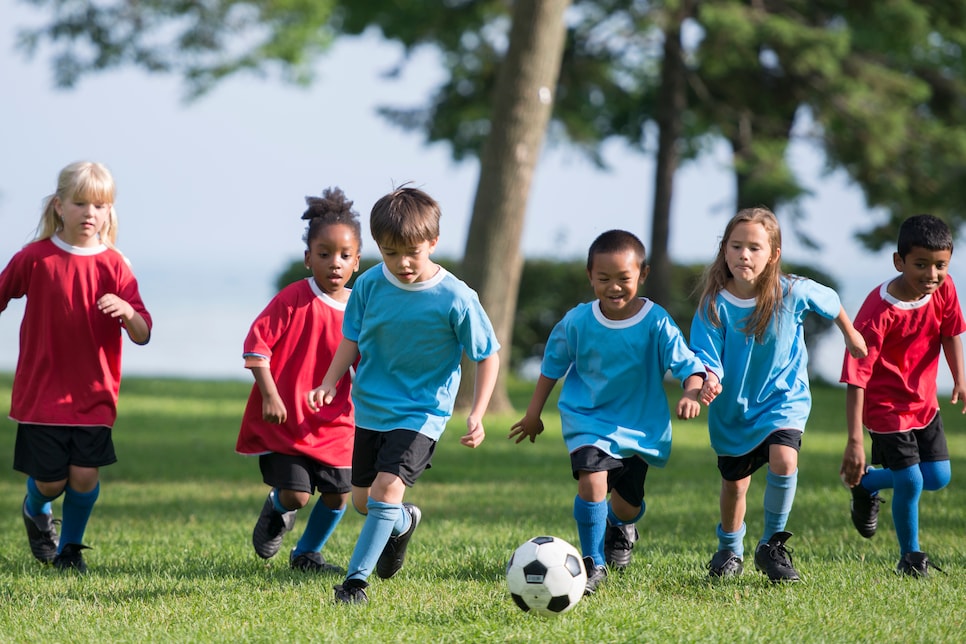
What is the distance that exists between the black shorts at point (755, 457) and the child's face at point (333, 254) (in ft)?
6.47

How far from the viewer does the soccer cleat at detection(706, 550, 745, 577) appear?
528cm

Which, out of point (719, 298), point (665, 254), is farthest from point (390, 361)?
point (665, 254)

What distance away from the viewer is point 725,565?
5.29 m

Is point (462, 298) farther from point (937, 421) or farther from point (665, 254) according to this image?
point (665, 254)

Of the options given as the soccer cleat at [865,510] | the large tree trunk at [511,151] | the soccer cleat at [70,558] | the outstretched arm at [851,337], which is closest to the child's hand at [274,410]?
the soccer cleat at [70,558]

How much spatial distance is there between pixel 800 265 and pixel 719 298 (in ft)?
52.0

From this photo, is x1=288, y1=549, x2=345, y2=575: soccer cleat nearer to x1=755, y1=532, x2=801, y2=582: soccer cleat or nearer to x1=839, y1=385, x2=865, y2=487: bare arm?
x1=755, y1=532, x2=801, y2=582: soccer cleat

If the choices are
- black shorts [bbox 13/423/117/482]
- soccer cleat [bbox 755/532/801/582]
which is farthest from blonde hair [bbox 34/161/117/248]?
soccer cleat [bbox 755/532/801/582]

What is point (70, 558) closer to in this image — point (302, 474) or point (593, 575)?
point (302, 474)

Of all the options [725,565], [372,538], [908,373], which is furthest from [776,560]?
[372,538]

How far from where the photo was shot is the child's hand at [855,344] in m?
5.22

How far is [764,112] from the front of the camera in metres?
19.7

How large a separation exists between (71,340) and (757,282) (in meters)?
3.26

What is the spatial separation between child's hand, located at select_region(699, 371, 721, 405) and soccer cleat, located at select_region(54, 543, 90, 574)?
311 cm
